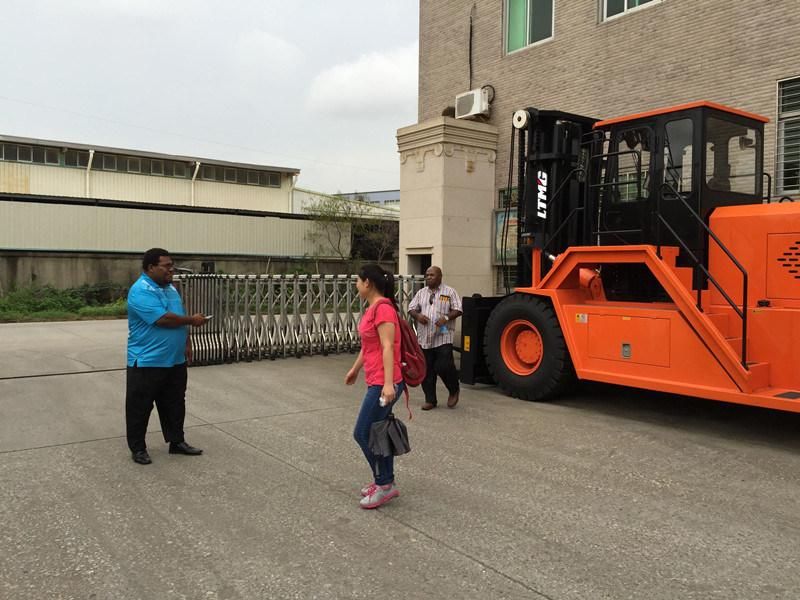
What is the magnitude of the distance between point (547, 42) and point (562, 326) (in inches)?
365

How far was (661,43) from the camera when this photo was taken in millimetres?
13039

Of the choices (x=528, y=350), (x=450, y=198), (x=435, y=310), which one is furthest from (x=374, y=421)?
(x=450, y=198)

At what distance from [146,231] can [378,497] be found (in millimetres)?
26748

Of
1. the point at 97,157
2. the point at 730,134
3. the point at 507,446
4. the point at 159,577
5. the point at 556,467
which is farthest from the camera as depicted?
the point at 97,157

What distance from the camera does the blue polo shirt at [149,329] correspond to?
5.97 m

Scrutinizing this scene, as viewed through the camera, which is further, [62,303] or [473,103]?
[62,303]

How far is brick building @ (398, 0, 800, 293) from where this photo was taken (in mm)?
11328

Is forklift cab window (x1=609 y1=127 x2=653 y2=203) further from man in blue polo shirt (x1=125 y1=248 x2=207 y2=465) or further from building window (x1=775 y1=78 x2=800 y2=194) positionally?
man in blue polo shirt (x1=125 y1=248 x2=207 y2=465)

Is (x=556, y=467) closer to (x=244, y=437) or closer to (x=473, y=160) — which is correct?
(x=244, y=437)

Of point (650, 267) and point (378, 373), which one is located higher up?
point (650, 267)

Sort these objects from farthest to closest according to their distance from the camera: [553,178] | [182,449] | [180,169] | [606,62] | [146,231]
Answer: [180,169], [146,231], [606,62], [553,178], [182,449]

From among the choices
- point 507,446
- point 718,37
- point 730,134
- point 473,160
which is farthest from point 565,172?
point 473,160

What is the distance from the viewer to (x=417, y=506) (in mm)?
4977

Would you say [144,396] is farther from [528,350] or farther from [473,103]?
Result: [473,103]
